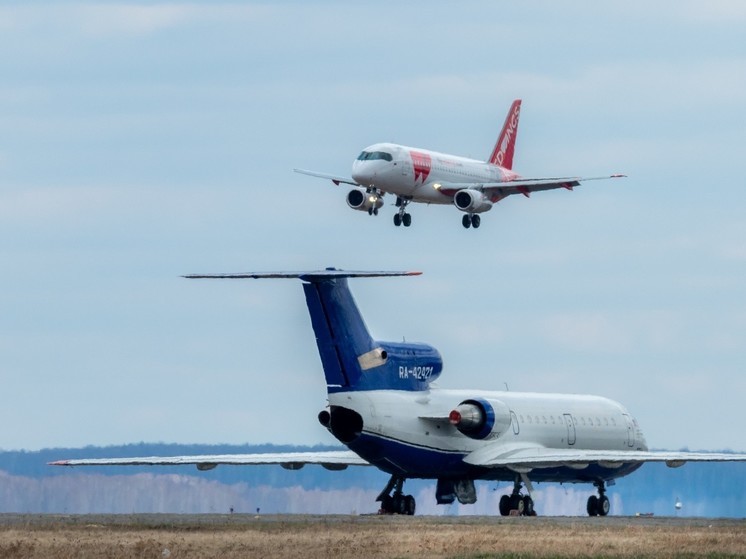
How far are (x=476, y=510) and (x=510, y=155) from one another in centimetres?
2903

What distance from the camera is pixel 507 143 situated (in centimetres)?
9419

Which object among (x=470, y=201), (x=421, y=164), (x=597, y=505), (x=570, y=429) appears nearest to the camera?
(x=570, y=429)

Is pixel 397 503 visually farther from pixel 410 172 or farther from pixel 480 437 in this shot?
pixel 410 172

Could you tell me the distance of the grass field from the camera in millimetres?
40656

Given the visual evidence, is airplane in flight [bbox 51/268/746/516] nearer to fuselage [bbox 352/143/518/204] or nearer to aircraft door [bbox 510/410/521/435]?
aircraft door [bbox 510/410/521/435]

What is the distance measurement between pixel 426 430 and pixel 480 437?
2.46 m

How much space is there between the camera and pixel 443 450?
61.9 meters

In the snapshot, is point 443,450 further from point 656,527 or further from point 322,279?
point 656,527

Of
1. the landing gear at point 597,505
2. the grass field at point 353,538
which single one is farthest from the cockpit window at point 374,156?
the grass field at point 353,538

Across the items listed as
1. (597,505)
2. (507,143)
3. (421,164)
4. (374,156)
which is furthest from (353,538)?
(507,143)

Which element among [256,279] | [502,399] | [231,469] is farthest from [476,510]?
[256,279]

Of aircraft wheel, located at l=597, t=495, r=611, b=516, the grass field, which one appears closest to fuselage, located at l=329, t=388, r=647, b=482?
aircraft wheel, located at l=597, t=495, r=611, b=516

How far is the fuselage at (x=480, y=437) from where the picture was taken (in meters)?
59.3

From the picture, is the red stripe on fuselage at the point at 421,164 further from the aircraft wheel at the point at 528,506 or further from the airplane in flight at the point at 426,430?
the aircraft wheel at the point at 528,506
